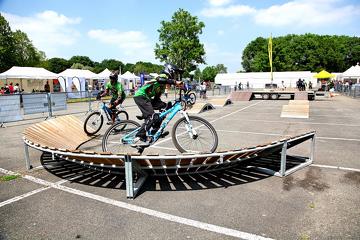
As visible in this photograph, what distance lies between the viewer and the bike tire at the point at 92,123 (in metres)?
7.93

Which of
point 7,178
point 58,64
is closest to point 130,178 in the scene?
point 7,178

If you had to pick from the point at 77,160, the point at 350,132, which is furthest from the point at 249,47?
the point at 77,160

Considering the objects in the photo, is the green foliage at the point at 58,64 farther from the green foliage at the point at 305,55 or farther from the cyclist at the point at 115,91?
the cyclist at the point at 115,91

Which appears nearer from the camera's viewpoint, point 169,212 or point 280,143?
point 169,212

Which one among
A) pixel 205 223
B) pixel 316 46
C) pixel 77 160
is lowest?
pixel 205 223

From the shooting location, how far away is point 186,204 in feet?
12.5

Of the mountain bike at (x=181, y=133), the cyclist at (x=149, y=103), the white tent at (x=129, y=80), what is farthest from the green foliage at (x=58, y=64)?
the cyclist at (x=149, y=103)

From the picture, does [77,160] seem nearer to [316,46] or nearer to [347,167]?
[347,167]

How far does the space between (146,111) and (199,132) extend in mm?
1075

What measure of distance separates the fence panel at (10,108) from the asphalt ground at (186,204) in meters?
7.33

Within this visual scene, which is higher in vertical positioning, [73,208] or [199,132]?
[199,132]

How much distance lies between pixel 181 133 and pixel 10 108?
33.8ft

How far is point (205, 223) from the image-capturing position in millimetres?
3293

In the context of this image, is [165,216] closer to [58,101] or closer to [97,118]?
[97,118]
